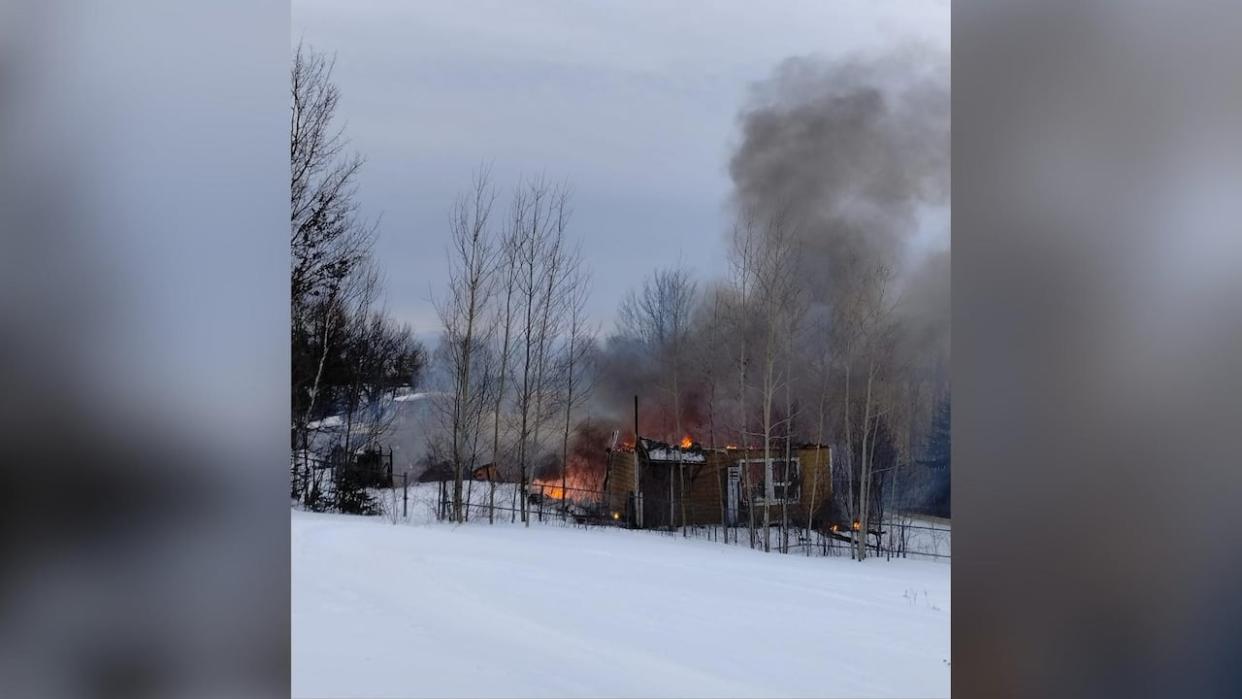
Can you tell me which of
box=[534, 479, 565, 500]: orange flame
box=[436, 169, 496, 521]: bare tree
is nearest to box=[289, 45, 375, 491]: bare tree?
box=[436, 169, 496, 521]: bare tree

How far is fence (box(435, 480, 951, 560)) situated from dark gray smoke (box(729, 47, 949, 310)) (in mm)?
1611

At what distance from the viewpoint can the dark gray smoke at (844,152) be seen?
677 cm

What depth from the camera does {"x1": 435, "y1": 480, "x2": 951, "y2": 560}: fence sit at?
264 inches

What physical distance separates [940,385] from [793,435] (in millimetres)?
1026

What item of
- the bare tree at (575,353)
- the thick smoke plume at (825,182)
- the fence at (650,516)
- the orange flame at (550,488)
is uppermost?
the thick smoke plume at (825,182)

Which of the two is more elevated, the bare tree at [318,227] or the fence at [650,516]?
the bare tree at [318,227]

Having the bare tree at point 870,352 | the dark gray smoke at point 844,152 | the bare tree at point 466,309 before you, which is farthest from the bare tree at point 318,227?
the bare tree at point 870,352

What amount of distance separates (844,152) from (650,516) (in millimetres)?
2864

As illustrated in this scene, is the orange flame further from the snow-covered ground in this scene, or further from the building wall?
the building wall

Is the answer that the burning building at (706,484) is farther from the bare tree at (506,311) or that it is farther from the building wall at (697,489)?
the bare tree at (506,311)

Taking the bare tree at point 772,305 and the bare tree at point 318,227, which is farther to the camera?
the bare tree at point 772,305

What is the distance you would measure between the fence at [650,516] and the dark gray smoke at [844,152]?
5.29 ft

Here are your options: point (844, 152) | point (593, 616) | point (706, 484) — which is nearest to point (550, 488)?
point (706, 484)
